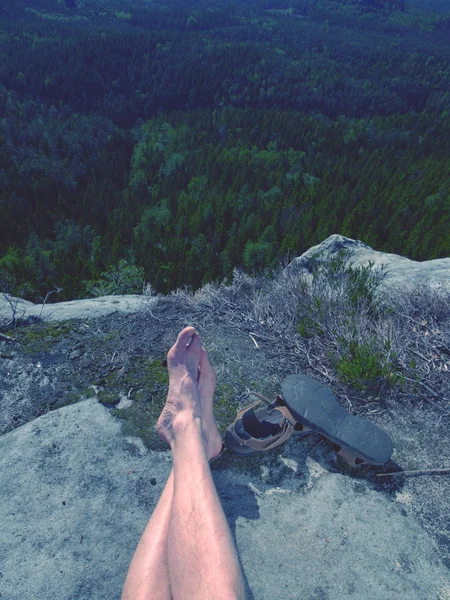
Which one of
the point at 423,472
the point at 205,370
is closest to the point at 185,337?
the point at 205,370

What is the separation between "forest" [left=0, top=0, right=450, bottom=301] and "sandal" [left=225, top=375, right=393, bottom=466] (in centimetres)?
351

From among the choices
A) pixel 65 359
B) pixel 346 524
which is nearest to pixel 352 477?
pixel 346 524

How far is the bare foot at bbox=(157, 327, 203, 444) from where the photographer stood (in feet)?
8.55

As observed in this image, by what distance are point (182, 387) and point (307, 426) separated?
1023 millimetres

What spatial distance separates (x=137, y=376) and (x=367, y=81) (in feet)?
344

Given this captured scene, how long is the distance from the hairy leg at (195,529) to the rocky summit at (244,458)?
0.44 meters

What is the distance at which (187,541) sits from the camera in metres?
1.91

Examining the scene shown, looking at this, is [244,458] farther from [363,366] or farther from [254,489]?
[363,366]

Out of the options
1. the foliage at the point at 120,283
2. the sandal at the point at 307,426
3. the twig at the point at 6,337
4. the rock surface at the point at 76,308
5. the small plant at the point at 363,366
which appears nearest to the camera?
the sandal at the point at 307,426

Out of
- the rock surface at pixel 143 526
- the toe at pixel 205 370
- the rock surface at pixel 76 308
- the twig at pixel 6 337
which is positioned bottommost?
the rock surface at pixel 76 308

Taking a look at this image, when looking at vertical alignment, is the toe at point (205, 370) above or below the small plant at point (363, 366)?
above

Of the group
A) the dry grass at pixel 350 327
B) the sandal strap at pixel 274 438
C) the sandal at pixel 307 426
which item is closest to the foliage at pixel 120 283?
the dry grass at pixel 350 327

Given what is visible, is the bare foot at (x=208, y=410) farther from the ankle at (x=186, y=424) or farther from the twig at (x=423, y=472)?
the twig at (x=423, y=472)

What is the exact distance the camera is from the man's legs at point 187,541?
5.87 feet
